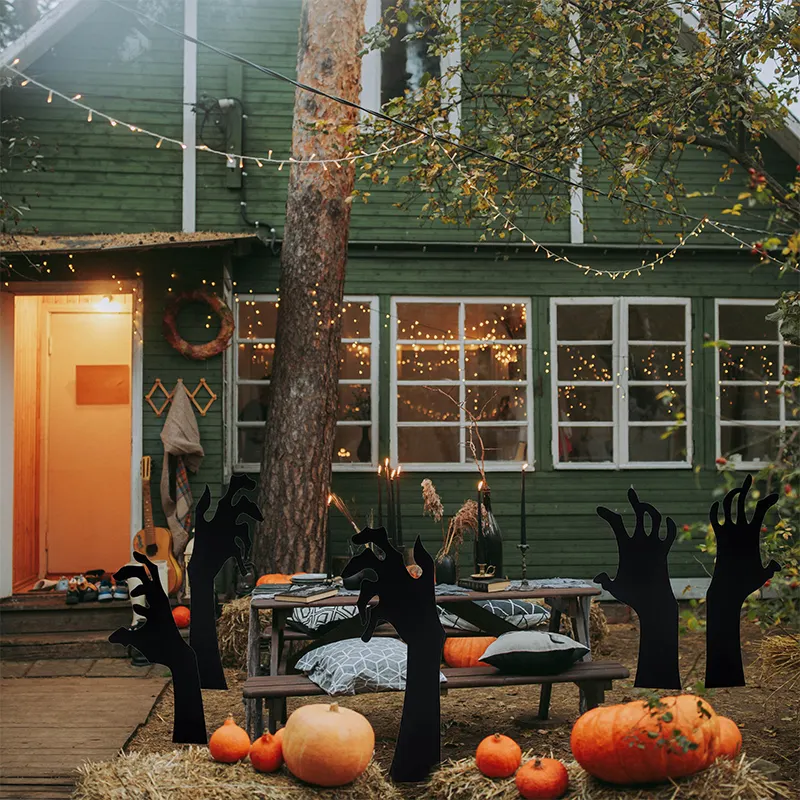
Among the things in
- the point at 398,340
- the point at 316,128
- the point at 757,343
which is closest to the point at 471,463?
the point at 398,340

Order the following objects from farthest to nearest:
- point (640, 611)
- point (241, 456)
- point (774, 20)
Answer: point (241, 456) → point (774, 20) → point (640, 611)

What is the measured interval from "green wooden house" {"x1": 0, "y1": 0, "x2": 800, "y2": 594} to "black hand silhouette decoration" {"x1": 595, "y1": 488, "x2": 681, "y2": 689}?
453 cm

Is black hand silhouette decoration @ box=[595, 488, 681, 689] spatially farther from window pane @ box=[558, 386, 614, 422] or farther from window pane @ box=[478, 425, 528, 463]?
window pane @ box=[558, 386, 614, 422]

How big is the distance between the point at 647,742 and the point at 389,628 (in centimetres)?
233

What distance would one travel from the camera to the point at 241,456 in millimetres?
8266

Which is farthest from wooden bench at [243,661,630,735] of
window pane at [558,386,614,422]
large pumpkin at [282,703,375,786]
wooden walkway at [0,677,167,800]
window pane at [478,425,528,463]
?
window pane at [558,386,614,422]

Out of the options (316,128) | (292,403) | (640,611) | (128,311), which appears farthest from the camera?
(128,311)

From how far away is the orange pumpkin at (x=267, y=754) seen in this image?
143 inches

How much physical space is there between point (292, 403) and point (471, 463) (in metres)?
1.84

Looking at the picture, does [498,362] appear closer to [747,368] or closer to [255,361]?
[255,361]

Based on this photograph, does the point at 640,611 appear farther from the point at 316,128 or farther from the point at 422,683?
the point at 316,128

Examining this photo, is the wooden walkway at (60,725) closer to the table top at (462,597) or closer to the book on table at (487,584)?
the table top at (462,597)

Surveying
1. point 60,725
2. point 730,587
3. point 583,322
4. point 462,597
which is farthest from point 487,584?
point 583,322

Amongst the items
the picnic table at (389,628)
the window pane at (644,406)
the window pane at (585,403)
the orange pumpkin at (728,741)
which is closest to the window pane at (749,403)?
the window pane at (644,406)
